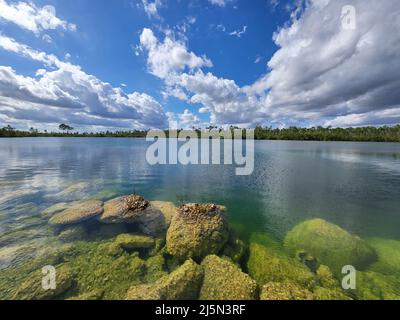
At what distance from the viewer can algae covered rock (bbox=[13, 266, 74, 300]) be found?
273 inches

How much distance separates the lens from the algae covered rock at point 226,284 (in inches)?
268

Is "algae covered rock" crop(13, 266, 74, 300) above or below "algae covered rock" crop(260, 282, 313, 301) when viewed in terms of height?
below

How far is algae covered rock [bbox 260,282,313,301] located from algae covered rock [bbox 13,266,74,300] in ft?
24.7

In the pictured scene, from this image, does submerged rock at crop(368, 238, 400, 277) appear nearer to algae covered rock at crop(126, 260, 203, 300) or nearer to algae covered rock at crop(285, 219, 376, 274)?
algae covered rock at crop(285, 219, 376, 274)

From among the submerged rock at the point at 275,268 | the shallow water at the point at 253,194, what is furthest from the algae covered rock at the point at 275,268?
the shallow water at the point at 253,194

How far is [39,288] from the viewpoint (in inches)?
280

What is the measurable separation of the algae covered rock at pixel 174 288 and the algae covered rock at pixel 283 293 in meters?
2.51

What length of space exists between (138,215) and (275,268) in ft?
27.5

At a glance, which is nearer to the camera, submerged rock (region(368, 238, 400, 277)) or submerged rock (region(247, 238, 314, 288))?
submerged rock (region(247, 238, 314, 288))

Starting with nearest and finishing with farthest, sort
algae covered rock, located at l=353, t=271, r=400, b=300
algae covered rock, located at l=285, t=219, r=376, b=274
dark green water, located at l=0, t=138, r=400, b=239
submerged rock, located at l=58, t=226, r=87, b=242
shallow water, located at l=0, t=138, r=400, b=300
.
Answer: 1. algae covered rock, located at l=353, t=271, r=400, b=300
2. algae covered rock, located at l=285, t=219, r=376, b=274
3. submerged rock, located at l=58, t=226, r=87, b=242
4. shallow water, located at l=0, t=138, r=400, b=300
5. dark green water, located at l=0, t=138, r=400, b=239

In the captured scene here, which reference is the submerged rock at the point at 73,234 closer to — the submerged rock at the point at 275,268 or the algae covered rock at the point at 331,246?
the submerged rock at the point at 275,268

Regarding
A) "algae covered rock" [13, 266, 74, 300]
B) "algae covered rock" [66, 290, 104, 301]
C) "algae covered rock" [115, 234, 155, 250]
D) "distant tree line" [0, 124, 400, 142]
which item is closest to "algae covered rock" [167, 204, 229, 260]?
"algae covered rock" [115, 234, 155, 250]
